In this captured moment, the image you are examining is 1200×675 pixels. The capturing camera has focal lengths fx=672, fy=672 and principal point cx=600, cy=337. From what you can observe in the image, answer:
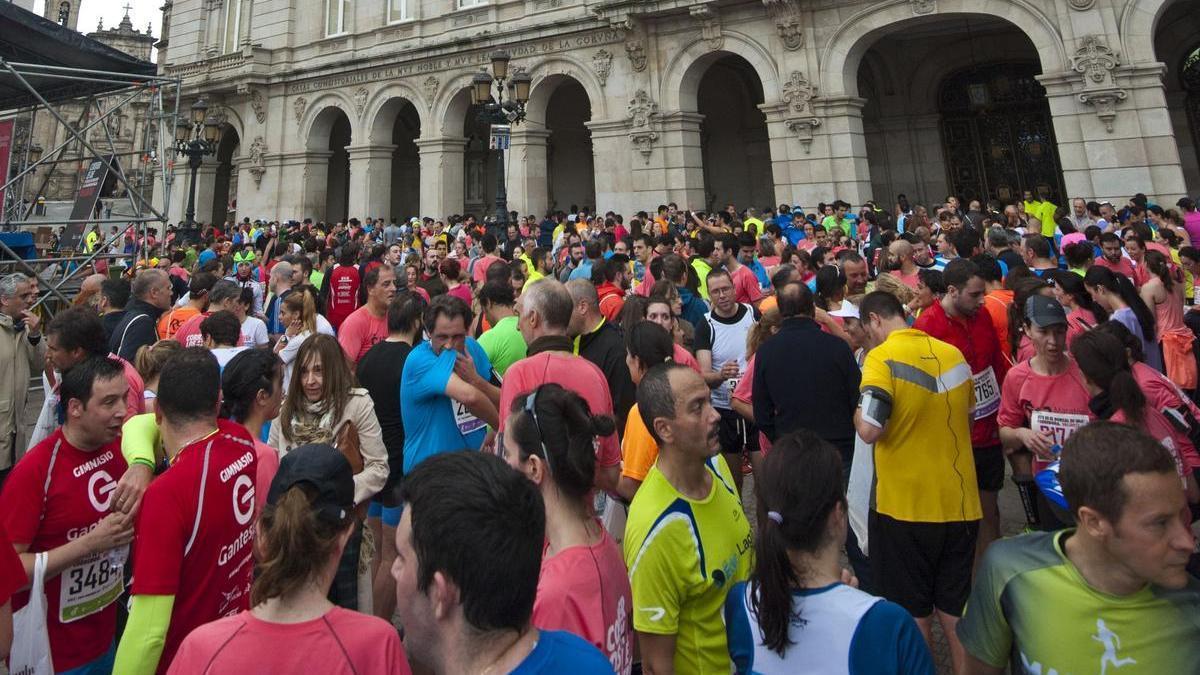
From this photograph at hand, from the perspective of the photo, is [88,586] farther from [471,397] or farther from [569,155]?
[569,155]

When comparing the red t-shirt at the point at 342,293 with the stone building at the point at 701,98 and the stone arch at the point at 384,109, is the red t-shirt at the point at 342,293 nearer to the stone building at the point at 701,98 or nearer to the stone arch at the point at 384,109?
the stone building at the point at 701,98

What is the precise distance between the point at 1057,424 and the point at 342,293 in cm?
838

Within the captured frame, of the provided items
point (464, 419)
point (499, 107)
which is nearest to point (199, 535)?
point (464, 419)

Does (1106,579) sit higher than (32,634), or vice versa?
(1106,579)

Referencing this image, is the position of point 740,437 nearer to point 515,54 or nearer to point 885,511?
point 885,511

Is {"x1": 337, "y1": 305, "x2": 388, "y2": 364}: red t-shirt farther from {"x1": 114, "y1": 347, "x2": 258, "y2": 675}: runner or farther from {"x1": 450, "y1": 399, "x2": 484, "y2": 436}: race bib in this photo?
{"x1": 114, "y1": 347, "x2": 258, "y2": 675}: runner

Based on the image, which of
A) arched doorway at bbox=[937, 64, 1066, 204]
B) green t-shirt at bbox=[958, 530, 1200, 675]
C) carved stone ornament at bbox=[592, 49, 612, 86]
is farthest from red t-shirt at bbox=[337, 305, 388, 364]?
arched doorway at bbox=[937, 64, 1066, 204]

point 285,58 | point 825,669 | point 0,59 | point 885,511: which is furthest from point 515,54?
point 825,669

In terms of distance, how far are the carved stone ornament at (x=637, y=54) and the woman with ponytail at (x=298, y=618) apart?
19851mm

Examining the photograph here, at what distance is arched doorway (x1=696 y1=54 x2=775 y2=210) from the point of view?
23969mm

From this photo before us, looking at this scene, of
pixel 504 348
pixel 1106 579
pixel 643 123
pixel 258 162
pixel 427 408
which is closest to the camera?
pixel 1106 579

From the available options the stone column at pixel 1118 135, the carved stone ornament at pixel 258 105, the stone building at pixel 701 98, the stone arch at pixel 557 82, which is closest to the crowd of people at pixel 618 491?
the stone column at pixel 1118 135

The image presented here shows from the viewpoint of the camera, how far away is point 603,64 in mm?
20422

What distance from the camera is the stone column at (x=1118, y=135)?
14.9 meters
